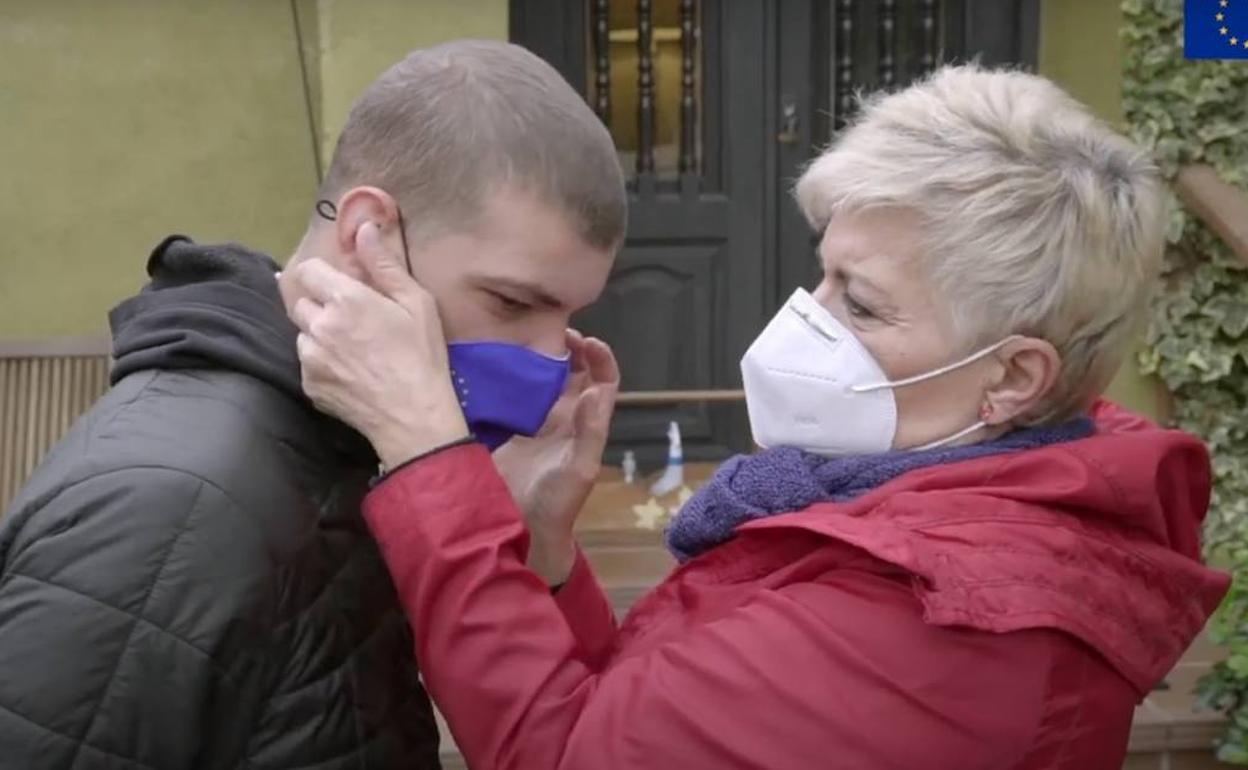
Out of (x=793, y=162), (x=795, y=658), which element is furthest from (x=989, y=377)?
(x=793, y=162)

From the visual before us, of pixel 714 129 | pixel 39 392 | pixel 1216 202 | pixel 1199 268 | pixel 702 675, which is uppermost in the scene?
pixel 702 675

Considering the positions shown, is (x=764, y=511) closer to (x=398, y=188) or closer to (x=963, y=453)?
(x=963, y=453)

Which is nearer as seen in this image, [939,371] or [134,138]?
[939,371]

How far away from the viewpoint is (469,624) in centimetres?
159

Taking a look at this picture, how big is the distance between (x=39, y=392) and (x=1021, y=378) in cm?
402

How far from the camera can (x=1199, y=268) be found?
5.37 meters

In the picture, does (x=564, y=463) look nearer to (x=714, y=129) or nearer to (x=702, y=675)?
(x=702, y=675)

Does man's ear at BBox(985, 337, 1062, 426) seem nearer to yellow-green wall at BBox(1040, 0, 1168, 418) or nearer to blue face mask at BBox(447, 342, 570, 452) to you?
blue face mask at BBox(447, 342, 570, 452)

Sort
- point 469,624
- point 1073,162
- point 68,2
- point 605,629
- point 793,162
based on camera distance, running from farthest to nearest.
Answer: point 793,162
point 68,2
point 605,629
point 1073,162
point 469,624

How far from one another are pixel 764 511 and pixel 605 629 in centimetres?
34

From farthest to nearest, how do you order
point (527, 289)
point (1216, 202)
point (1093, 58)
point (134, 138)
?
point (1093, 58)
point (134, 138)
point (1216, 202)
point (527, 289)

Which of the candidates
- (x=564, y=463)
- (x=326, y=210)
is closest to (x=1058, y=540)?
(x=564, y=463)

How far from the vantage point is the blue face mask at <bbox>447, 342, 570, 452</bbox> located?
5.48 feet

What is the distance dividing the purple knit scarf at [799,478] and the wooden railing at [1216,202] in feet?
11.1
